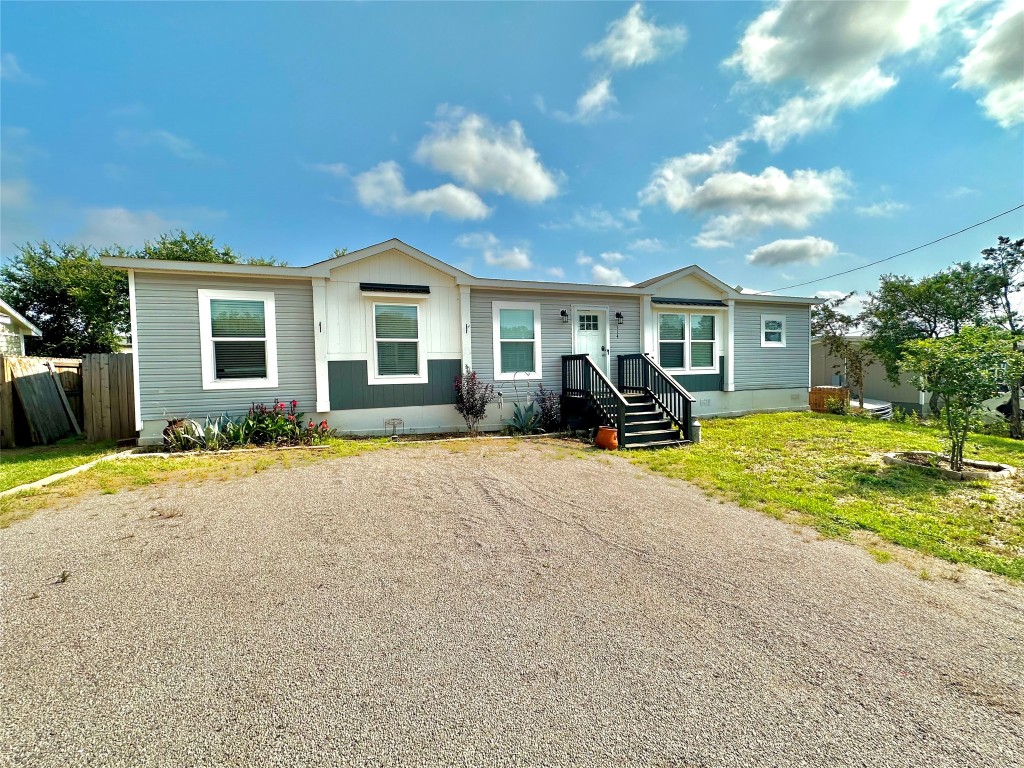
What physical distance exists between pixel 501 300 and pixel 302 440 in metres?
5.06

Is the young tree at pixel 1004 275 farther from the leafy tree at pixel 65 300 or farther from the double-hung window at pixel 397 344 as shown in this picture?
the leafy tree at pixel 65 300

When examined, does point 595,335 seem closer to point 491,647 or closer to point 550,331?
point 550,331

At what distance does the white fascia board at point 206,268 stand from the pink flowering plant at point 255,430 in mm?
2429

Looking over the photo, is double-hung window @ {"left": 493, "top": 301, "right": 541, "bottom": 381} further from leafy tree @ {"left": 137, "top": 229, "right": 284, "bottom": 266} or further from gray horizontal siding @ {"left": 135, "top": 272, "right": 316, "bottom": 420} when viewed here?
leafy tree @ {"left": 137, "top": 229, "right": 284, "bottom": 266}

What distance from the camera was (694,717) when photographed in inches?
65.7

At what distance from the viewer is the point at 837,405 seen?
12234 mm

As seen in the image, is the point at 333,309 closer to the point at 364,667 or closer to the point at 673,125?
the point at 364,667

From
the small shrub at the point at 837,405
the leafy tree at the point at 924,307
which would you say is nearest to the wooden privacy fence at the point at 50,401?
the small shrub at the point at 837,405

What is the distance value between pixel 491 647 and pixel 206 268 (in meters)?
8.17

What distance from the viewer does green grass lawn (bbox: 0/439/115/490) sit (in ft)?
17.5

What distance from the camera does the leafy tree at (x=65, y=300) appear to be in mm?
16594

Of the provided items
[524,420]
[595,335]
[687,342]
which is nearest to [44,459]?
[524,420]

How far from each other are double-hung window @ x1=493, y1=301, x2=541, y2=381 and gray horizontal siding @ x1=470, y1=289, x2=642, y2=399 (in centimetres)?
12

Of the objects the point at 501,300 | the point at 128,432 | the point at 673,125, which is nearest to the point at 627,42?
Result: the point at 673,125
